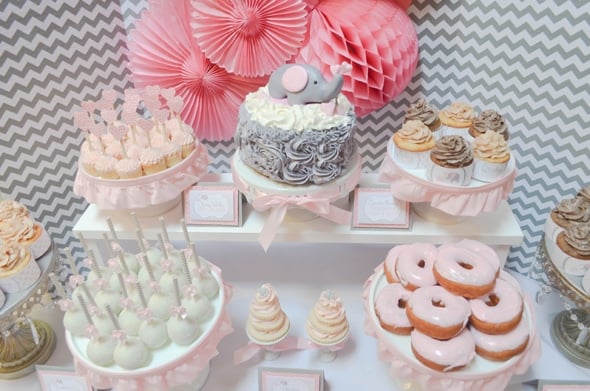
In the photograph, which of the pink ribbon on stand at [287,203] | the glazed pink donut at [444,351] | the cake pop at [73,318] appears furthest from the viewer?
the pink ribbon on stand at [287,203]

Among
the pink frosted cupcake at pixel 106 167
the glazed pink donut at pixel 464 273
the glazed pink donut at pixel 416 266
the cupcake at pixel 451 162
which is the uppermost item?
the cupcake at pixel 451 162

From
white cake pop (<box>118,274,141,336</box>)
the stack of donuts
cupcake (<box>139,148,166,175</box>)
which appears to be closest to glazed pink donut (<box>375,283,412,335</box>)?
the stack of donuts

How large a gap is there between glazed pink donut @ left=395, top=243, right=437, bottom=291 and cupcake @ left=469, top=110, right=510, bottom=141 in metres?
0.36

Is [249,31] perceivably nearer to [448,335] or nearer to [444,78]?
[444,78]

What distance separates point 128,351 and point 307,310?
0.60m

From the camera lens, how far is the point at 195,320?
3.63 ft

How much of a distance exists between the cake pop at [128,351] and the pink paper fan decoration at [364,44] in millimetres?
840

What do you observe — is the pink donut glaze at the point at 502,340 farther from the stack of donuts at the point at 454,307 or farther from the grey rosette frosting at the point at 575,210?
the grey rosette frosting at the point at 575,210

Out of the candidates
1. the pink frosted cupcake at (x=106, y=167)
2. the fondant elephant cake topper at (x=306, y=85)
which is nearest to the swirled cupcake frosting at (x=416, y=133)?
the fondant elephant cake topper at (x=306, y=85)

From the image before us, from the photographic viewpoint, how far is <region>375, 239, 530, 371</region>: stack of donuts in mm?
1021

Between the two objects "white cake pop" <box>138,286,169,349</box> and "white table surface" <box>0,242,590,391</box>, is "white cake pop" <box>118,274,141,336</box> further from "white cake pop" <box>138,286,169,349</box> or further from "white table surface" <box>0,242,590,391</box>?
"white table surface" <box>0,242,590,391</box>

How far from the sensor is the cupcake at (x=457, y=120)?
137 centimetres

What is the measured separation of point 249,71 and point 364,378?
35.7 inches

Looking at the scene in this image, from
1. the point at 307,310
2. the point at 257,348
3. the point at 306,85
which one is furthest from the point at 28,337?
the point at 306,85
